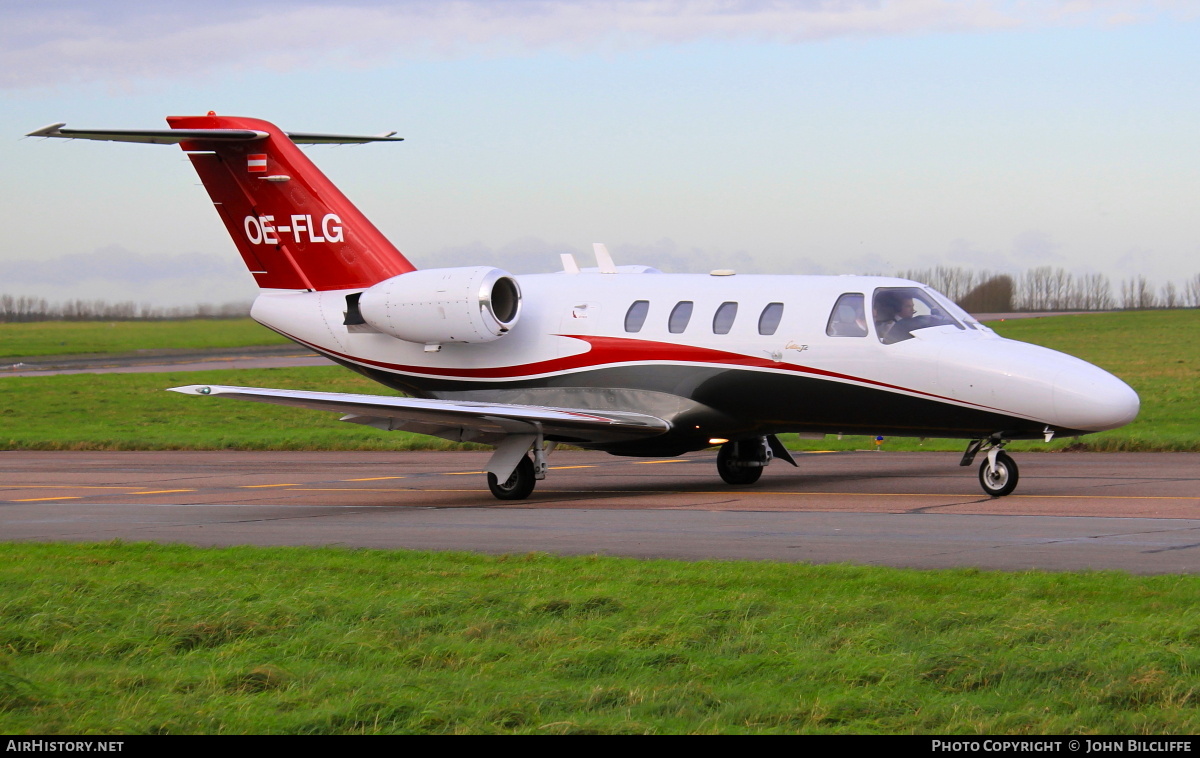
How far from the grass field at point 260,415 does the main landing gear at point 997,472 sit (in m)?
8.03

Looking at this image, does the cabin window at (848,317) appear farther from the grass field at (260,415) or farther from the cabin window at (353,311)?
the grass field at (260,415)

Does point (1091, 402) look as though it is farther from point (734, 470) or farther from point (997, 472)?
point (734, 470)

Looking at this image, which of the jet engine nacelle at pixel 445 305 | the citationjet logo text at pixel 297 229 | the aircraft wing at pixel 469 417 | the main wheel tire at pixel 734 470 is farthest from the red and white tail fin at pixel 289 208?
the main wheel tire at pixel 734 470

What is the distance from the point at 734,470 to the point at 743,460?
0.69 ft

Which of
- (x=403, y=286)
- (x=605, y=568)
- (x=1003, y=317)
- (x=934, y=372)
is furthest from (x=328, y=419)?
(x=1003, y=317)

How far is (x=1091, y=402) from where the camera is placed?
15.8m

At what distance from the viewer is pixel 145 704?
686 centimetres

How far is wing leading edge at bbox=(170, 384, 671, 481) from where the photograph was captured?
17.1 meters

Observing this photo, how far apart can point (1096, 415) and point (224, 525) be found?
1050 centimetres

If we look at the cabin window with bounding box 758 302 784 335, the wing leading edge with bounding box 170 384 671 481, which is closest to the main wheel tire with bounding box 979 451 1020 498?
the cabin window with bounding box 758 302 784 335

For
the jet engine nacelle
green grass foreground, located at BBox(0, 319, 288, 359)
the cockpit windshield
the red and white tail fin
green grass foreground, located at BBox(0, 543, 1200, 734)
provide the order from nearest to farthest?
green grass foreground, located at BBox(0, 543, 1200, 734)
the cockpit windshield
the jet engine nacelle
the red and white tail fin
green grass foreground, located at BBox(0, 319, 288, 359)

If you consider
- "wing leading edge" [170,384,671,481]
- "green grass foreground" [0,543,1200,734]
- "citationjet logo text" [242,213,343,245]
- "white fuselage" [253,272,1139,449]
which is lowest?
"green grass foreground" [0,543,1200,734]

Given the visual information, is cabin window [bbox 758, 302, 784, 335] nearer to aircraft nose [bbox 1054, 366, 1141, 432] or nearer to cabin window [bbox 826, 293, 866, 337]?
cabin window [bbox 826, 293, 866, 337]

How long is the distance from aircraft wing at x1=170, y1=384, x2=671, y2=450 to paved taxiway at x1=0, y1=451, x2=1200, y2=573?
93 centimetres
